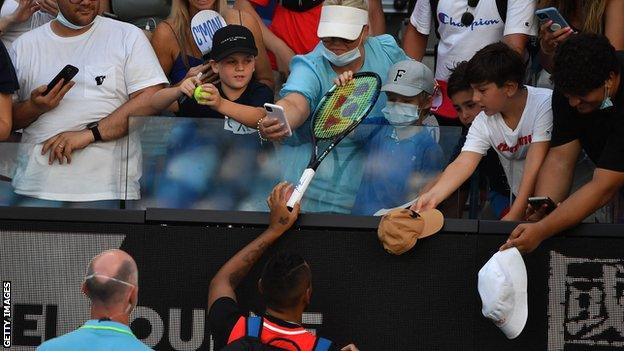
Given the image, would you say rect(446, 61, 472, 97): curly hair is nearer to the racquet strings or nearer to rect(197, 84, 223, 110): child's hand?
the racquet strings

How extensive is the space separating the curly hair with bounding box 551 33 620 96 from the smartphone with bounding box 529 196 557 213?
57cm

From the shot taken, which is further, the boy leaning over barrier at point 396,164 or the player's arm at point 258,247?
the boy leaning over barrier at point 396,164

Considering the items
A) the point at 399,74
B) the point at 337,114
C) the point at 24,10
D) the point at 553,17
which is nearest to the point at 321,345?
the point at 337,114

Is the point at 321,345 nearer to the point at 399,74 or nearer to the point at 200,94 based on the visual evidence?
the point at 200,94

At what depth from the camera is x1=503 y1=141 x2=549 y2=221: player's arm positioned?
722 centimetres

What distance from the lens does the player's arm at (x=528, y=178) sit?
7223mm

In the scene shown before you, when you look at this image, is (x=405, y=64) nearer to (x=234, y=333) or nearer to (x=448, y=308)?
(x=448, y=308)

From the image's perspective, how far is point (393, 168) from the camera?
24.1ft

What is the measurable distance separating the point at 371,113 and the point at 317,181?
0.83 metres

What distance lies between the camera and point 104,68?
813 cm

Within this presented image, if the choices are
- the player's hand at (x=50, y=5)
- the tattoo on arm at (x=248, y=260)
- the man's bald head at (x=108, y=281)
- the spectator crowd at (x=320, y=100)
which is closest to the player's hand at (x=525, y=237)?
the spectator crowd at (x=320, y=100)

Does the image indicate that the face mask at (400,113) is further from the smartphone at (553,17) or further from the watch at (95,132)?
the watch at (95,132)

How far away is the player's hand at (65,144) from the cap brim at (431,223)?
1.97m

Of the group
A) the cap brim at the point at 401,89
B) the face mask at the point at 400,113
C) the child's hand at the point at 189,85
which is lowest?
the face mask at the point at 400,113
